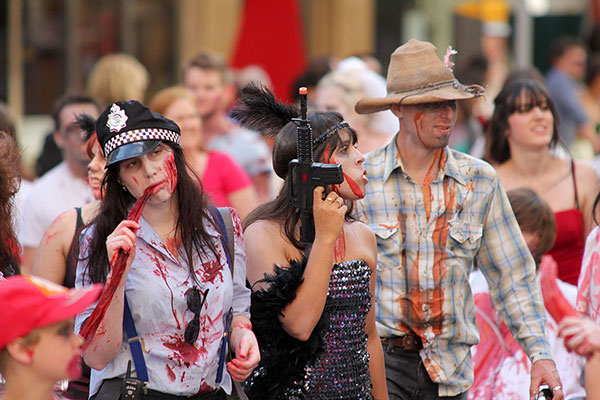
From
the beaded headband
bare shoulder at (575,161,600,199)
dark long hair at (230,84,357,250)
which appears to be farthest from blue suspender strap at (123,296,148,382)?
bare shoulder at (575,161,600,199)

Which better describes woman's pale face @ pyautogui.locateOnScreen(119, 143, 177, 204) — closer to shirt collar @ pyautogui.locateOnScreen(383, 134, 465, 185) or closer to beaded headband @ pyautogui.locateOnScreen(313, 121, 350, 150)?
beaded headband @ pyautogui.locateOnScreen(313, 121, 350, 150)

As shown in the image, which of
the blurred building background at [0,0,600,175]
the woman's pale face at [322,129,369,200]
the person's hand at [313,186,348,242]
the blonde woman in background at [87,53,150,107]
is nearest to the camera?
the person's hand at [313,186,348,242]

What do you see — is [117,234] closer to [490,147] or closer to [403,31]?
[490,147]

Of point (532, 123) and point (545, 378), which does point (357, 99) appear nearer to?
point (532, 123)

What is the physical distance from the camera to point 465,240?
Answer: 15.1 feet

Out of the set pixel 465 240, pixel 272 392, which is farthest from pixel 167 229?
pixel 465 240

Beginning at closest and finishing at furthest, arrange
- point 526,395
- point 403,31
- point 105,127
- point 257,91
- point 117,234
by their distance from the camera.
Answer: point 117,234, point 105,127, point 257,91, point 526,395, point 403,31

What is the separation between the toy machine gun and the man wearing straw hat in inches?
31.4

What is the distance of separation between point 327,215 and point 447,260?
98 centimetres

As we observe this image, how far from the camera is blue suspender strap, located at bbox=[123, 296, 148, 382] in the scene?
11.7ft

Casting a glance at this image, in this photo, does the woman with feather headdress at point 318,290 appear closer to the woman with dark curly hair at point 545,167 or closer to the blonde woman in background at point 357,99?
the woman with dark curly hair at point 545,167

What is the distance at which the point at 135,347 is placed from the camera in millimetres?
3582

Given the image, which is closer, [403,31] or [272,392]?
[272,392]

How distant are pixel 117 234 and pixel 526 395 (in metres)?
2.64
